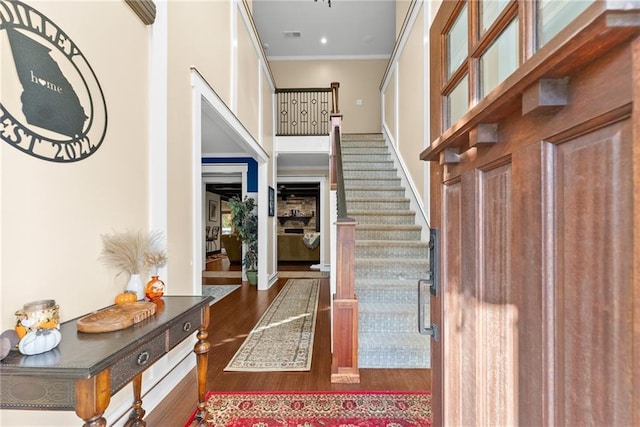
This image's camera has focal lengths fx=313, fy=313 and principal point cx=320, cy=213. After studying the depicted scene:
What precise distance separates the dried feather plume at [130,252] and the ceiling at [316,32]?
11.2 ft

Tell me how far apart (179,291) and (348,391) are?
4.71 ft

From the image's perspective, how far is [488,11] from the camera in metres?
0.81

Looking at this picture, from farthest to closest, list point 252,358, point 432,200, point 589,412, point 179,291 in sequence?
point 252,358
point 179,291
point 432,200
point 589,412

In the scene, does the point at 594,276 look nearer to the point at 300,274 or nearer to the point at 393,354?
the point at 393,354

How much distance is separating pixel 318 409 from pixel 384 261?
176cm

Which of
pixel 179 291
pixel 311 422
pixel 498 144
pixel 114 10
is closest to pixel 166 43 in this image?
pixel 114 10

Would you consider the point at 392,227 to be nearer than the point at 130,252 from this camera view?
No

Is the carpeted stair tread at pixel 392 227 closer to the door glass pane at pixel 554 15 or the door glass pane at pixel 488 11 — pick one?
the door glass pane at pixel 488 11

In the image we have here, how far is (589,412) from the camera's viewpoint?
1.63 feet

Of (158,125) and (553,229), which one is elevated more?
(158,125)

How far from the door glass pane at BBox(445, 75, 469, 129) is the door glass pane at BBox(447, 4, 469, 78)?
0.23 feet

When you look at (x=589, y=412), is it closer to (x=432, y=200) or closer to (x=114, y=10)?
(x=432, y=200)

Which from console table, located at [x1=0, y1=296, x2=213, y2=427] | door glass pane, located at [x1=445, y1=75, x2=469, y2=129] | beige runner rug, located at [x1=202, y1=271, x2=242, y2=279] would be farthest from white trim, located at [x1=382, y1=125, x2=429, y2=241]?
beige runner rug, located at [x1=202, y1=271, x2=242, y2=279]

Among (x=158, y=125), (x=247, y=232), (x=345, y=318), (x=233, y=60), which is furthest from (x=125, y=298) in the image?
(x=247, y=232)
